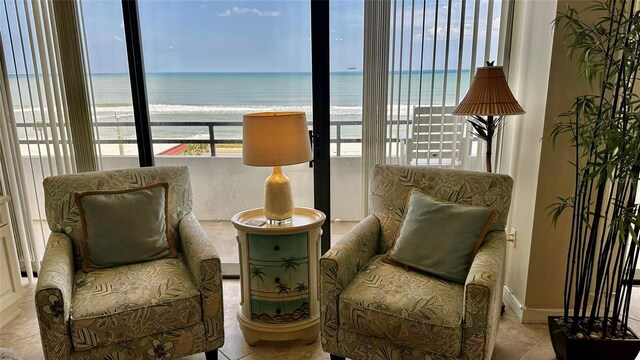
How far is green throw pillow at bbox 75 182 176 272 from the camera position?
1.99 meters

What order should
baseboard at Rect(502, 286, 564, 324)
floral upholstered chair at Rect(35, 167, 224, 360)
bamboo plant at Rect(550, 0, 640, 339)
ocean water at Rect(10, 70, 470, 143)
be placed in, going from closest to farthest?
bamboo plant at Rect(550, 0, 640, 339)
floral upholstered chair at Rect(35, 167, 224, 360)
baseboard at Rect(502, 286, 564, 324)
ocean water at Rect(10, 70, 470, 143)

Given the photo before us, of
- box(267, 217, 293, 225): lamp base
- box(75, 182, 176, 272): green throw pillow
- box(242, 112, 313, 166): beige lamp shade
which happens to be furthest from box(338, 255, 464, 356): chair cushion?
box(75, 182, 176, 272): green throw pillow

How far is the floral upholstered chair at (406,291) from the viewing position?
5.10ft

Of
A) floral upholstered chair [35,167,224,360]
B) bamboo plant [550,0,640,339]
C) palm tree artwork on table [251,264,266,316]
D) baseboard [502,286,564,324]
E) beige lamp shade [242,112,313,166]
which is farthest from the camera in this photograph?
baseboard [502,286,564,324]

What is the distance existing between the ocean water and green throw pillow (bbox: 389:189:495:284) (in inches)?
34.0

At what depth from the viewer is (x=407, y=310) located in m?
1.62

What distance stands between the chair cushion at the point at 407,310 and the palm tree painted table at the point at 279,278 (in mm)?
330

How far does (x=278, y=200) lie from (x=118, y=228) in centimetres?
80

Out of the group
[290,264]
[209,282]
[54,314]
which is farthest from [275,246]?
[54,314]

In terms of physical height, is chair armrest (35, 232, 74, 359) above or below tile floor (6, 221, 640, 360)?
above

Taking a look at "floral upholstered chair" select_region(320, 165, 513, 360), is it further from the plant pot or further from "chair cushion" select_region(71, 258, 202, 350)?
"chair cushion" select_region(71, 258, 202, 350)

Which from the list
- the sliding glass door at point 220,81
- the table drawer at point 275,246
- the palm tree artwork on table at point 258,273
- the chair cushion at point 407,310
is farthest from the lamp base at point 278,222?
the sliding glass door at point 220,81

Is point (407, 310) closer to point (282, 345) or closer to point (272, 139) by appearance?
point (282, 345)

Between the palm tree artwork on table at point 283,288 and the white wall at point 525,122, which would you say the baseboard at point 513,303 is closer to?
the white wall at point 525,122
